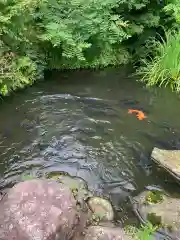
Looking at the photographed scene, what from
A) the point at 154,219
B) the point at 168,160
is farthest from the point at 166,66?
the point at 154,219

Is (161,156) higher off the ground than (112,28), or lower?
lower

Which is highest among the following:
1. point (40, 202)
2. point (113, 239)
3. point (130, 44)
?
point (130, 44)

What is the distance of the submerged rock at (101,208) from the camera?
4.66m

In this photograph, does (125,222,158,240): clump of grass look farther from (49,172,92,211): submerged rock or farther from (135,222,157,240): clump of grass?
(49,172,92,211): submerged rock

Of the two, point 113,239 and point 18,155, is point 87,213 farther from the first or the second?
point 18,155

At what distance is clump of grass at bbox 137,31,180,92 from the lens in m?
8.49

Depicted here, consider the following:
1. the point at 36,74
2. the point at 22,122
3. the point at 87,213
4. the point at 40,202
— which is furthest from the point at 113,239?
the point at 36,74

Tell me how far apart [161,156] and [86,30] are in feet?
13.9

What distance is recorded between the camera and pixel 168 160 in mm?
5727

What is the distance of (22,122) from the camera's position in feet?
22.3

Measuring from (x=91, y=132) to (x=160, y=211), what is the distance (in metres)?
2.31

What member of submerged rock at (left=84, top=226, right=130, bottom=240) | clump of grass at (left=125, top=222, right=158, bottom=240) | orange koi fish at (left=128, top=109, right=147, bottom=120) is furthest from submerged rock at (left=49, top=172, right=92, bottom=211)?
orange koi fish at (left=128, top=109, right=147, bottom=120)

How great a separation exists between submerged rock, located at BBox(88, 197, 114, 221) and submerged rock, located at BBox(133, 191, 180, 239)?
372mm

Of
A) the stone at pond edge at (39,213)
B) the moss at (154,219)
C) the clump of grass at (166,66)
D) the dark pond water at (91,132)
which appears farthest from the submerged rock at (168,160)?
the clump of grass at (166,66)
